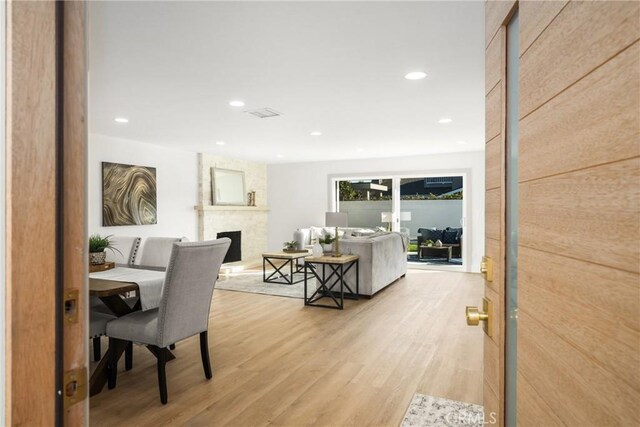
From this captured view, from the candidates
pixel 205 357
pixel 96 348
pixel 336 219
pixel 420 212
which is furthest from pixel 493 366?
pixel 420 212

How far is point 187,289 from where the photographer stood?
2631 millimetres

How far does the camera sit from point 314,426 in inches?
88.7

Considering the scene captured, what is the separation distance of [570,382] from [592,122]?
0.41 metres

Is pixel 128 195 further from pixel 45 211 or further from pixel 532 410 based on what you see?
pixel 532 410

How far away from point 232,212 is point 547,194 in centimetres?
790

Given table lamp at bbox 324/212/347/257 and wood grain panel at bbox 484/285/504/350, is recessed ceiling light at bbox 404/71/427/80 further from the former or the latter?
table lamp at bbox 324/212/347/257

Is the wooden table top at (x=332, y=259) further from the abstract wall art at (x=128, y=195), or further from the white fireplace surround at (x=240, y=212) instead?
the white fireplace surround at (x=240, y=212)

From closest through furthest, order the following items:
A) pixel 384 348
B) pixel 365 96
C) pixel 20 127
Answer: pixel 20 127 → pixel 384 348 → pixel 365 96

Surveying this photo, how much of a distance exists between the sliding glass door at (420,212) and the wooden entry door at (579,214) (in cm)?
730

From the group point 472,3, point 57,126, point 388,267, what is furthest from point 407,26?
point 388,267

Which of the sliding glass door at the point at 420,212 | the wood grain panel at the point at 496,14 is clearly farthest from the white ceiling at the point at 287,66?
the sliding glass door at the point at 420,212

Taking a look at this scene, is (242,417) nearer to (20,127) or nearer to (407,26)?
(20,127)

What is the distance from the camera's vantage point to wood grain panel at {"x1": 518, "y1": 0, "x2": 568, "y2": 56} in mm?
693

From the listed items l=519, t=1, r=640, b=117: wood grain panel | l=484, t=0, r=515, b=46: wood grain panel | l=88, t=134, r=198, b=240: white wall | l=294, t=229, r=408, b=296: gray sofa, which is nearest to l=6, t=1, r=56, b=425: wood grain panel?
l=519, t=1, r=640, b=117: wood grain panel
